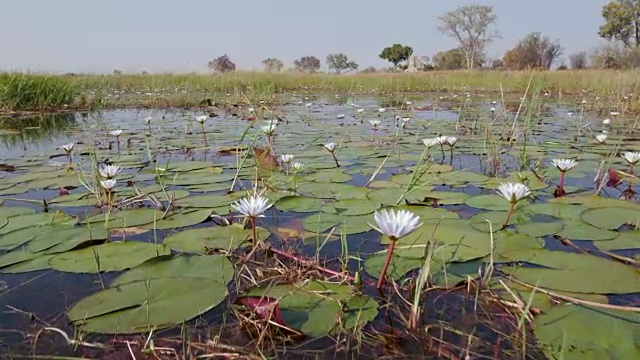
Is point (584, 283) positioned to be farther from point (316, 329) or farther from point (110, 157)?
point (110, 157)

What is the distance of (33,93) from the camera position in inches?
272

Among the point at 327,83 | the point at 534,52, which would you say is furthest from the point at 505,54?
the point at 327,83

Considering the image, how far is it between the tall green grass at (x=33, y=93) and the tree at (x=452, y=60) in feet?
116

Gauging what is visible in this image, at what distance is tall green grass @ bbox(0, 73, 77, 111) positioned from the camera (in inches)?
257

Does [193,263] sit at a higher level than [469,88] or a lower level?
lower

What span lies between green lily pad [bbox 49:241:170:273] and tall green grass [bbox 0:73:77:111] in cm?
666

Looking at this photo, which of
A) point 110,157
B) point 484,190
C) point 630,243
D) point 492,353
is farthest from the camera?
point 110,157

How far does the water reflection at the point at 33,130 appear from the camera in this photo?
4.12 m

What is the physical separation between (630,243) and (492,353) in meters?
0.95

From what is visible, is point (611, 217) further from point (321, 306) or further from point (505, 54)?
point (505, 54)

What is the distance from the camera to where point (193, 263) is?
1.35 metres

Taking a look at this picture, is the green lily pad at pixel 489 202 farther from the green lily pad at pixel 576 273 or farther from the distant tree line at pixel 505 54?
the distant tree line at pixel 505 54

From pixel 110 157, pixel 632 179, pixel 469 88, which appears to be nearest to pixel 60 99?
pixel 110 157

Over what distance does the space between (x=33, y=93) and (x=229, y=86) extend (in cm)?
601
